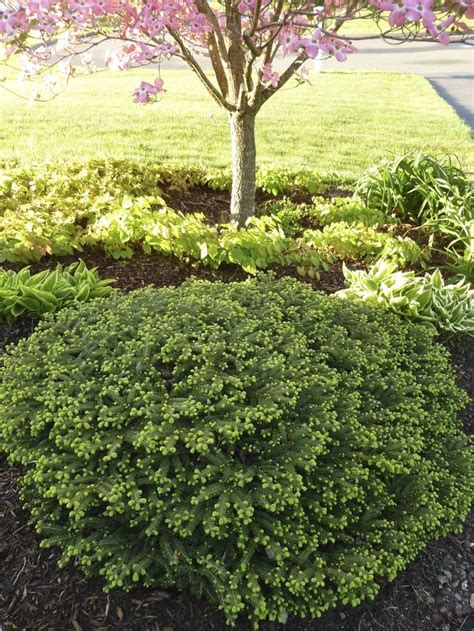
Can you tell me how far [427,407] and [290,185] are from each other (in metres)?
3.73

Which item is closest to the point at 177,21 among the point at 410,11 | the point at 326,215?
the point at 326,215

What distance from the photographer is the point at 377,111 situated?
11.9 meters

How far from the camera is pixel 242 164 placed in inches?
207

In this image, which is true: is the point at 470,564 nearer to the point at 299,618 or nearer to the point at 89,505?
the point at 299,618

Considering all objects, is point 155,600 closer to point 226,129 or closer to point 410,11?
point 410,11

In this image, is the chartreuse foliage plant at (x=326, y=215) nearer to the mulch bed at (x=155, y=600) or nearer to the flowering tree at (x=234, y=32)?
the flowering tree at (x=234, y=32)

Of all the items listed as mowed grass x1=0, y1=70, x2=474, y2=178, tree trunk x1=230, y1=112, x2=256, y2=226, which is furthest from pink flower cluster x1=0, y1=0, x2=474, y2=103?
mowed grass x1=0, y1=70, x2=474, y2=178

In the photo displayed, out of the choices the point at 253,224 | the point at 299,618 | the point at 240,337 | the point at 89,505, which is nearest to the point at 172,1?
the point at 253,224

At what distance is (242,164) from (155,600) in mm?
3903

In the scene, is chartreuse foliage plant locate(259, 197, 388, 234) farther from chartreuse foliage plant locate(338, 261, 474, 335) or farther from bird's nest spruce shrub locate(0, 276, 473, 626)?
bird's nest spruce shrub locate(0, 276, 473, 626)

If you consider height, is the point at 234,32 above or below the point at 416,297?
above

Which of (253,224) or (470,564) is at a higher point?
(253,224)

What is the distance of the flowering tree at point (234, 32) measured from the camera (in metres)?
2.77

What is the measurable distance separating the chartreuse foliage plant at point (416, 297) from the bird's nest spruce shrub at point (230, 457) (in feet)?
3.05
